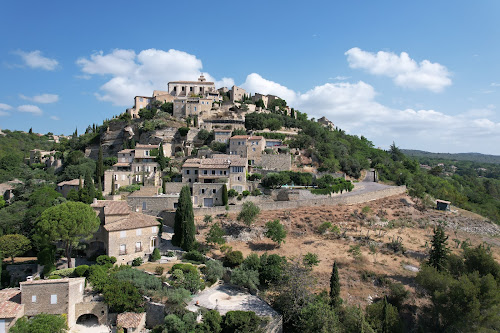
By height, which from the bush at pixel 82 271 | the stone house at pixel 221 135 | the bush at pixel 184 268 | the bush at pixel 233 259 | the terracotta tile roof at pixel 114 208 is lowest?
the bush at pixel 233 259

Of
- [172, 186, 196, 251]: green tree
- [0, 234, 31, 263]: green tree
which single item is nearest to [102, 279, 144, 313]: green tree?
[172, 186, 196, 251]: green tree

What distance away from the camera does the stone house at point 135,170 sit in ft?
142

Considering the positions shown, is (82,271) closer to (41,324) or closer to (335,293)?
(41,324)

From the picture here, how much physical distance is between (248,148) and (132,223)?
2537cm

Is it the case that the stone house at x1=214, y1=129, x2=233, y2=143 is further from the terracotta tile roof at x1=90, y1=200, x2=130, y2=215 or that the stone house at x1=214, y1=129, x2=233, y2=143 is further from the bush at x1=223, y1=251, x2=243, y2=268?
the bush at x1=223, y1=251, x2=243, y2=268

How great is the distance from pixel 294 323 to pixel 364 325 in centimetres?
510

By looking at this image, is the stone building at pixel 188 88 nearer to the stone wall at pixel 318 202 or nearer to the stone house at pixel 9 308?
the stone wall at pixel 318 202

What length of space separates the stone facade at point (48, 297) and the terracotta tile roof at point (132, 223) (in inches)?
265

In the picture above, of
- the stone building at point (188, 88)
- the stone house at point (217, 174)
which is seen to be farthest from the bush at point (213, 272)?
the stone building at point (188, 88)

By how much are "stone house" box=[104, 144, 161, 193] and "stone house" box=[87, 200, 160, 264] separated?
45.4ft

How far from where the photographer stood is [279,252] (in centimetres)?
3281

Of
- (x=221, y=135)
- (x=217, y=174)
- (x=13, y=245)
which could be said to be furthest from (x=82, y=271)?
(x=221, y=135)

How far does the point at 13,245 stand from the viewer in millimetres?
26188

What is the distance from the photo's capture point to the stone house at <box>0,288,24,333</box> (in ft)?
60.5
